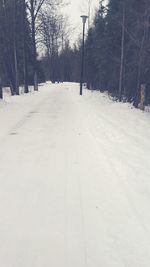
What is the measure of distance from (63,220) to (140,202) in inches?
49.4

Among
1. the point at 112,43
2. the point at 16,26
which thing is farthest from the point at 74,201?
the point at 16,26

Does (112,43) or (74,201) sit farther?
(112,43)

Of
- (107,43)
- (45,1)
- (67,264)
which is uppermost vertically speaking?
(45,1)

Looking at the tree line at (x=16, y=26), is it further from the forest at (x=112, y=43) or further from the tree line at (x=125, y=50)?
the tree line at (x=125, y=50)

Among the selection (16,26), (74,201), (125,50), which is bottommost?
(74,201)

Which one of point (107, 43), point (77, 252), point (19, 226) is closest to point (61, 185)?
point (19, 226)

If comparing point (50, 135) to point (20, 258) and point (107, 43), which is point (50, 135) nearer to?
point (20, 258)

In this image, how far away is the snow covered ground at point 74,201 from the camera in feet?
11.1

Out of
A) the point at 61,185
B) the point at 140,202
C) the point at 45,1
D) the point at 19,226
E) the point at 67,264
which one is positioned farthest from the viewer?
the point at 45,1

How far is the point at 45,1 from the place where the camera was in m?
31.9

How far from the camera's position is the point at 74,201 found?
463 centimetres

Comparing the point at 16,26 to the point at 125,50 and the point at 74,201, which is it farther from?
the point at 74,201

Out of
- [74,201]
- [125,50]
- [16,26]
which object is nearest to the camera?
[74,201]

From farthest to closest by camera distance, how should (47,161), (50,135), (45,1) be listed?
(45,1) < (50,135) < (47,161)
